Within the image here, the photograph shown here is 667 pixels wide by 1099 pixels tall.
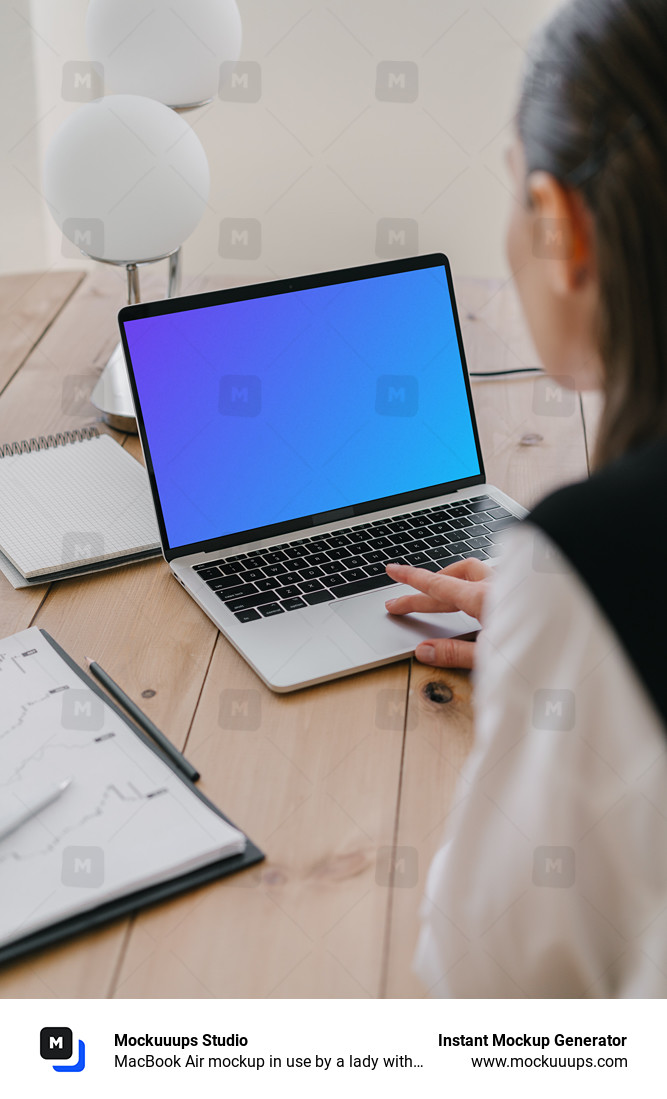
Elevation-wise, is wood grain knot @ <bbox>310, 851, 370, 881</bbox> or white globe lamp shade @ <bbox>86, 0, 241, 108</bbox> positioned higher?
white globe lamp shade @ <bbox>86, 0, 241, 108</bbox>

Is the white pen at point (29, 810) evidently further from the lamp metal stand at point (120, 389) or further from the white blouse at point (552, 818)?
the lamp metal stand at point (120, 389)

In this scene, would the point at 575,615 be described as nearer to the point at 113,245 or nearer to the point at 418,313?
the point at 418,313

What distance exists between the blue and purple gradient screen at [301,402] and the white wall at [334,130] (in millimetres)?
1241

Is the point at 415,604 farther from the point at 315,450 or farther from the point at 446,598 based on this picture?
the point at 315,450

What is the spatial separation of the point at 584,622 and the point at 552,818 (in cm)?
12

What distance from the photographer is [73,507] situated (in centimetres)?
105

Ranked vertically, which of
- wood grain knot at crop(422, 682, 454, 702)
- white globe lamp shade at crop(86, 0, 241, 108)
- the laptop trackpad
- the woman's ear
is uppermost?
white globe lamp shade at crop(86, 0, 241, 108)

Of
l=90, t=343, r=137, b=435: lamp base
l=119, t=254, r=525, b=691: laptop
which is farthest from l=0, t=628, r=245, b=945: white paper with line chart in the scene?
l=90, t=343, r=137, b=435: lamp base

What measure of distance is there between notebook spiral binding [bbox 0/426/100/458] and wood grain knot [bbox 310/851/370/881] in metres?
0.68

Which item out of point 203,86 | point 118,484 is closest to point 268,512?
point 118,484

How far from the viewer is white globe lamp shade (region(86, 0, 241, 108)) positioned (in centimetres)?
125

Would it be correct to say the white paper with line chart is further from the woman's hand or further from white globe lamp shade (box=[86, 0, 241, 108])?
white globe lamp shade (box=[86, 0, 241, 108])

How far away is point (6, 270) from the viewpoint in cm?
231
